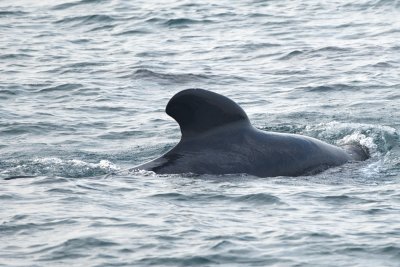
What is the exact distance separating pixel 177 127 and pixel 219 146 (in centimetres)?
478

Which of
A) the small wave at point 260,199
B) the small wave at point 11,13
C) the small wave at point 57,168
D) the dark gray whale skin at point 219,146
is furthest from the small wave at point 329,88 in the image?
the small wave at point 11,13

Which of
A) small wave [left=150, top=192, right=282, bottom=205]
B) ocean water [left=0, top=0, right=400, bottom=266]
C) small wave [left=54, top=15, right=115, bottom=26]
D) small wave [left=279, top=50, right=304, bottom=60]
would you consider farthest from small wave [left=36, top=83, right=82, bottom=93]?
small wave [left=150, top=192, right=282, bottom=205]

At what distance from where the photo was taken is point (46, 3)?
108 feet

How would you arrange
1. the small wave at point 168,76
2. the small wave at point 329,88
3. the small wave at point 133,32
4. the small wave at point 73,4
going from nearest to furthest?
1. the small wave at point 329,88
2. the small wave at point 168,76
3. the small wave at point 133,32
4. the small wave at point 73,4

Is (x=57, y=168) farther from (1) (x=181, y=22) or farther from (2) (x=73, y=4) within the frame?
(2) (x=73, y=4)

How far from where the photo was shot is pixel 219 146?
1342 cm

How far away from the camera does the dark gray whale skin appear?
13219mm

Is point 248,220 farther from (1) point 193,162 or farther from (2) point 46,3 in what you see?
(2) point 46,3

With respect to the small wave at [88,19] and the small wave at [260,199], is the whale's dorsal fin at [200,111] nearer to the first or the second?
the small wave at [260,199]

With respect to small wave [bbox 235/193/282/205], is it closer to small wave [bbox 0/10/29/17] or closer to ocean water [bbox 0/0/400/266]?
ocean water [bbox 0/0/400/266]

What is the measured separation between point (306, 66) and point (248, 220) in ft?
37.7

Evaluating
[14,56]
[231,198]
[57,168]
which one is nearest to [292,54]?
[14,56]

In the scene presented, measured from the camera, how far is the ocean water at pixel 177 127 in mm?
10945

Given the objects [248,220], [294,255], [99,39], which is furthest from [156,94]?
[294,255]
